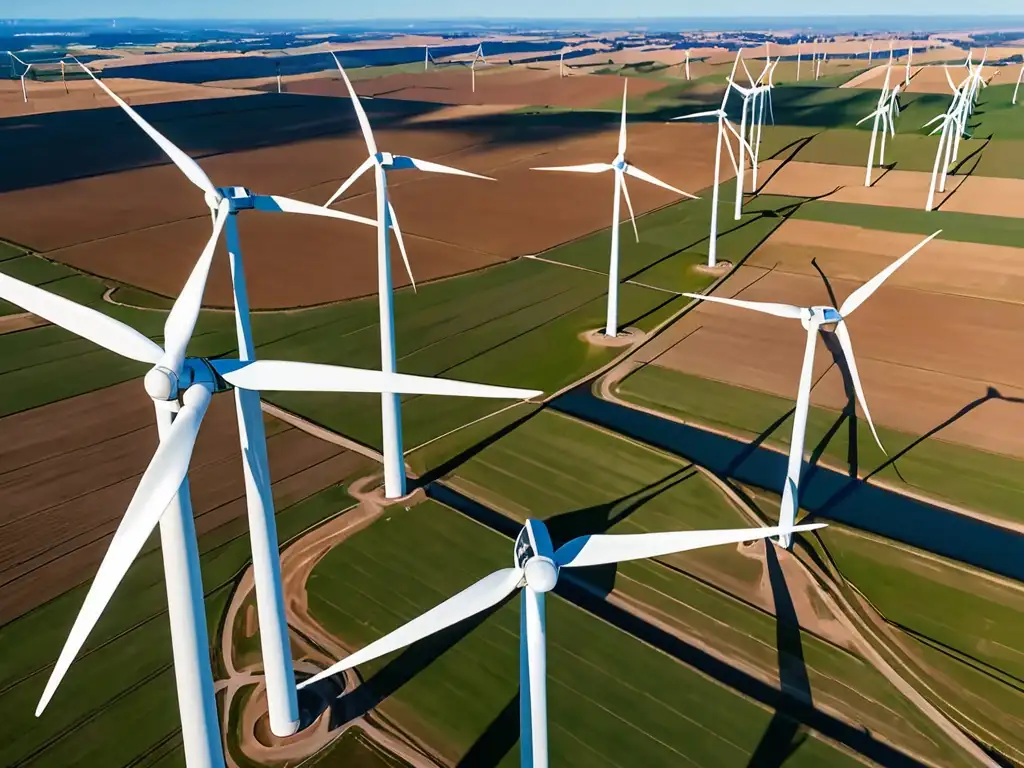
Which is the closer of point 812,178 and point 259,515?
point 259,515

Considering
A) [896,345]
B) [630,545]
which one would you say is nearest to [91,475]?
[630,545]

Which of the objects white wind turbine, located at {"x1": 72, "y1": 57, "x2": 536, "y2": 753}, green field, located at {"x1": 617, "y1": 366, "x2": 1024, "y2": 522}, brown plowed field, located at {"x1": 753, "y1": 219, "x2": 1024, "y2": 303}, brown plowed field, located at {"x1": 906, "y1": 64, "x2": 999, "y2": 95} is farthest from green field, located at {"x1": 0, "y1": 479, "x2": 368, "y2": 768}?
brown plowed field, located at {"x1": 906, "y1": 64, "x2": 999, "y2": 95}

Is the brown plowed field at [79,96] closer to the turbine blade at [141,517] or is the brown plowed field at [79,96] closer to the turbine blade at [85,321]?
the turbine blade at [85,321]

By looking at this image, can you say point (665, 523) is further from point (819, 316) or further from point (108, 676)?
point (108, 676)

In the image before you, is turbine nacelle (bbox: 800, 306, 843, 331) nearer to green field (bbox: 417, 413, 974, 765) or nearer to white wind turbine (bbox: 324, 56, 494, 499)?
green field (bbox: 417, 413, 974, 765)

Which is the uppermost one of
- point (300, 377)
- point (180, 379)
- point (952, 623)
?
point (180, 379)

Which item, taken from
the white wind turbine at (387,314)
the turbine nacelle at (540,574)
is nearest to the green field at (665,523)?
the white wind turbine at (387,314)
